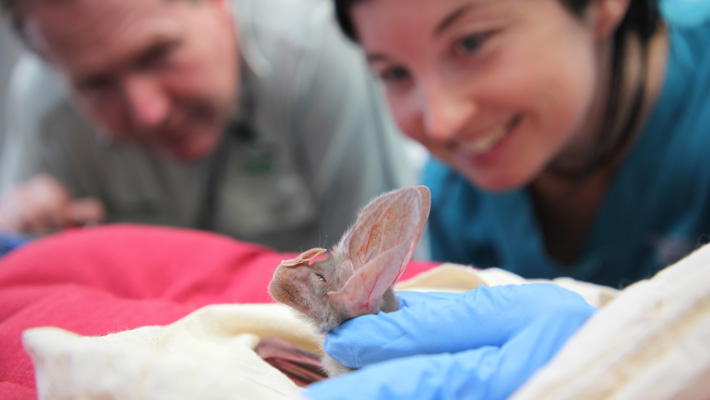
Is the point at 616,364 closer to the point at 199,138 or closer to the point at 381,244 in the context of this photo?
the point at 381,244

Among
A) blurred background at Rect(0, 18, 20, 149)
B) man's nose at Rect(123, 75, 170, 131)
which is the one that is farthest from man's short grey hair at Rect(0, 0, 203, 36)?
blurred background at Rect(0, 18, 20, 149)

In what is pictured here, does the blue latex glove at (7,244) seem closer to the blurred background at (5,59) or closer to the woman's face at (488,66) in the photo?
the woman's face at (488,66)

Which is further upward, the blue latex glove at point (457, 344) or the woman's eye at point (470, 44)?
the woman's eye at point (470, 44)

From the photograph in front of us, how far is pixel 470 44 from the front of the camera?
33.8 inches

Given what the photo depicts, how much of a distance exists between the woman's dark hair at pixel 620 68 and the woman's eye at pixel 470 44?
0.26 m

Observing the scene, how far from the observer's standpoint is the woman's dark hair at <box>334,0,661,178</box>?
1049 millimetres

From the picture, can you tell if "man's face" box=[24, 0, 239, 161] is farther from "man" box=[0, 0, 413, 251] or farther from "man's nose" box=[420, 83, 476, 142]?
"man's nose" box=[420, 83, 476, 142]

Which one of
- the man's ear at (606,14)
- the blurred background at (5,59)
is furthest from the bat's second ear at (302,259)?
the blurred background at (5,59)

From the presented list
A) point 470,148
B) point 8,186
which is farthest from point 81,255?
point 8,186

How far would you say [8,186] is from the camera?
1878 mm

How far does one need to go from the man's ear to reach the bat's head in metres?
0.75

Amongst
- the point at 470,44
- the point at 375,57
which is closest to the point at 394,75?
the point at 375,57

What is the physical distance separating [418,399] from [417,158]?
6.48 feet

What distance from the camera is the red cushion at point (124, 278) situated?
596 mm
